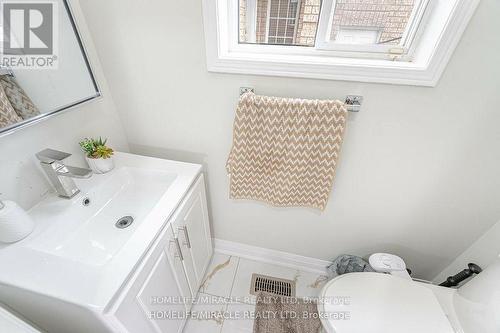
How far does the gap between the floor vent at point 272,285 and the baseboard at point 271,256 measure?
0.11 m

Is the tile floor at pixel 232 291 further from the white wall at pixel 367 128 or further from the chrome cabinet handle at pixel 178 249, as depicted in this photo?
the chrome cabinet handle at pixel 178 249

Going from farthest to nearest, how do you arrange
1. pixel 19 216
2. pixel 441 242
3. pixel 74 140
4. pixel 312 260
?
pixel 312 260, pixel 441 242, pixel 74 140, pixel 19 216

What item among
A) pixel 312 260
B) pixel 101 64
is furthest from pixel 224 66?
pixel 312 260

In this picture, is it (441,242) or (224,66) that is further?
(441,242)

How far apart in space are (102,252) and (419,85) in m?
1.29

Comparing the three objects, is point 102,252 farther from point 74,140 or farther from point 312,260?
point 312,260

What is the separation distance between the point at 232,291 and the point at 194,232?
552 mm

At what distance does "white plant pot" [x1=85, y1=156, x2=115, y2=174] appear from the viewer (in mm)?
989

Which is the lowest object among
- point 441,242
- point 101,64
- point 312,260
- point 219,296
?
point 219,296

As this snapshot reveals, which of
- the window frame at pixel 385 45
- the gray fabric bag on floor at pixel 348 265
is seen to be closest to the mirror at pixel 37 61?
the window frame at pixel 385 45

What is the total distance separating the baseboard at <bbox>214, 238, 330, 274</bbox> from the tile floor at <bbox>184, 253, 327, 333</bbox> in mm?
29

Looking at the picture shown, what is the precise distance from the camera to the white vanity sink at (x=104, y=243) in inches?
24.8

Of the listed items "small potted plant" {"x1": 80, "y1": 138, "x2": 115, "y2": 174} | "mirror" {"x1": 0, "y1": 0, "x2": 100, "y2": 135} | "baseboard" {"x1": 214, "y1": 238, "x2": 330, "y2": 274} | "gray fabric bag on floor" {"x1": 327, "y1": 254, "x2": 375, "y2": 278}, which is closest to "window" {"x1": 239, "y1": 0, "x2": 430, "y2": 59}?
"mirror" {"x1": 0, "y1": 0, "x2": 100, "y2": 135}

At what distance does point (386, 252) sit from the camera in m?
1.32
